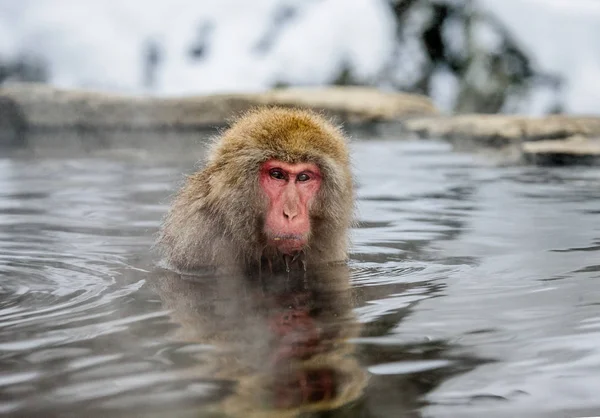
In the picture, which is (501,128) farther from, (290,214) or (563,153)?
(290,214)

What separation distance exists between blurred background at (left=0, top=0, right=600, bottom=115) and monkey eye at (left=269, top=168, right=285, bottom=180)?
3256 mm

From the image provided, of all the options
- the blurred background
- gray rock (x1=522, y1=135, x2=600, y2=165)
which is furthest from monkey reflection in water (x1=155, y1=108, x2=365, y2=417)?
gray rock (x1=522, y1=135, x2=600, y2=165)

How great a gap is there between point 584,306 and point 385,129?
310 inches

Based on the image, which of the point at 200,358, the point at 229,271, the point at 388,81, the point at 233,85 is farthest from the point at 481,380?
the point at 388,81

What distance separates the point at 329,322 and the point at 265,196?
89cm

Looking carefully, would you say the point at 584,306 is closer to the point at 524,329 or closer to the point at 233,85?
the point at 524,329

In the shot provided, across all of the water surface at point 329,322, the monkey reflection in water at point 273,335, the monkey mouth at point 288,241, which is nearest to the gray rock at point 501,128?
the water surface at point 329,322

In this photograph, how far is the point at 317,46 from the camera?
7895 mm

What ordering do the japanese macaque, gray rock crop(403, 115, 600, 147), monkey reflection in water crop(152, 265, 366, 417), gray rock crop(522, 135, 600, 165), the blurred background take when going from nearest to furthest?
monkey reflection in water crop(152, 265, 366, 417) < the japanese macaque < the blurred background < gray rock crop(522, 135, 600, 165) < gray rock crop(403, 115, 600, 147)

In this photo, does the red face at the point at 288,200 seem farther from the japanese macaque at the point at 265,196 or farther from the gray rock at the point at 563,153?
the gray rock at the point at 563,153

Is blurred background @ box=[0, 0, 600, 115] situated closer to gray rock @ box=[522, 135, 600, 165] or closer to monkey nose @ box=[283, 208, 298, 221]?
gray rock @ box=[522, 135, 600, 165]

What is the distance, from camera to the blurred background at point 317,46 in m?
6.38

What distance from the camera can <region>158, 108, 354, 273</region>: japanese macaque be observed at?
3377 mm

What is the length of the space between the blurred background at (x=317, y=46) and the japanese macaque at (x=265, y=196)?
9.87ft
